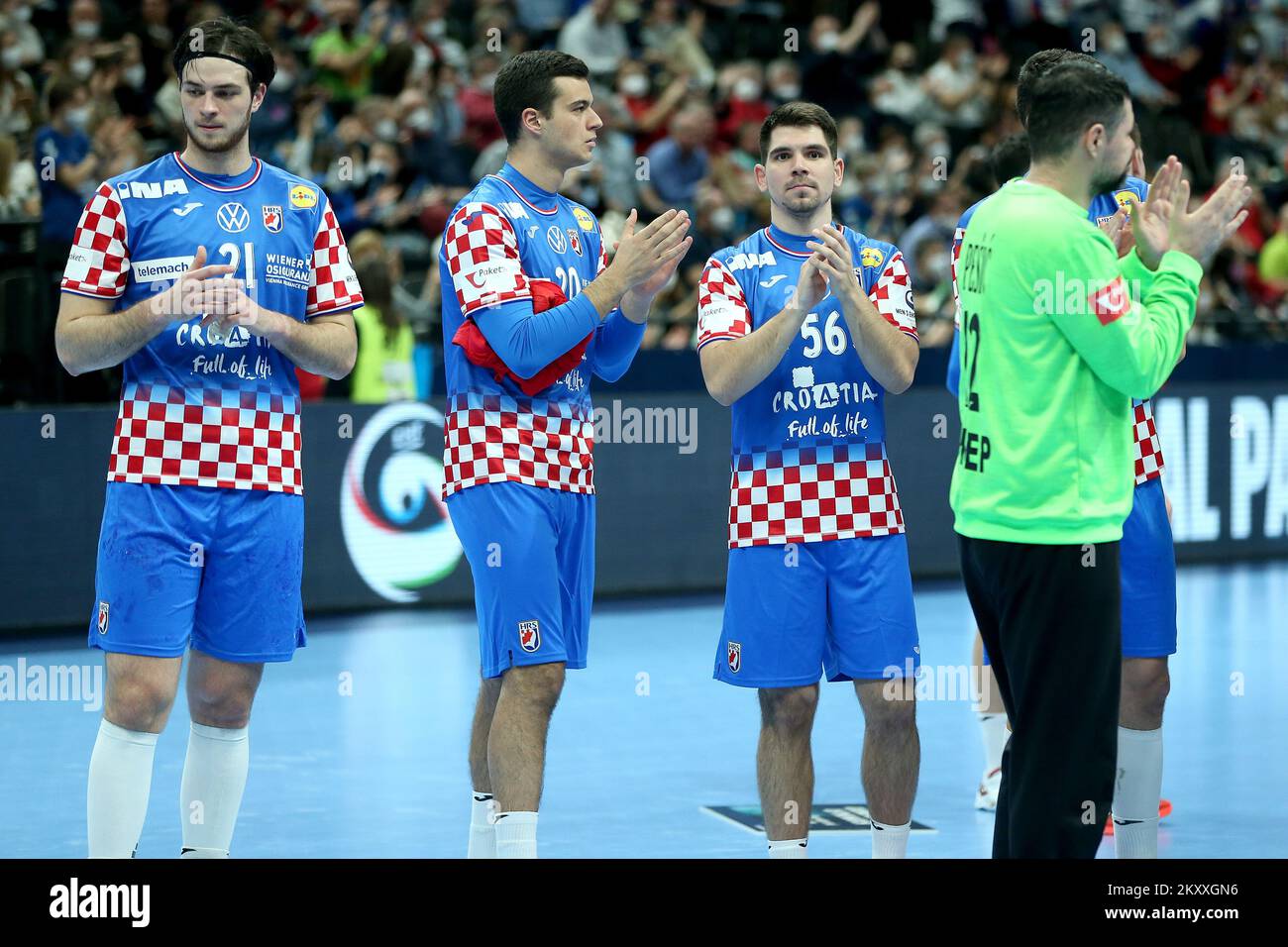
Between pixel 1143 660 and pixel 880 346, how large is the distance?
132 centimetres

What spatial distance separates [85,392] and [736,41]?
29.5ft

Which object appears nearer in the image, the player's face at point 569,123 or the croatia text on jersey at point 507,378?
the croatia text on jersey at point 507,378

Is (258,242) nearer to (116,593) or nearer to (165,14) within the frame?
(116,593)

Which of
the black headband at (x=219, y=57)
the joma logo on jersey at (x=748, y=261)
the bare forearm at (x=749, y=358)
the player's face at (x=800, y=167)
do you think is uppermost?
the black headband at (x=219, y=57)

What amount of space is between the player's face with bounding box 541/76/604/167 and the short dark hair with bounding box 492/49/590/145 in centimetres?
3

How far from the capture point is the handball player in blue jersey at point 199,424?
5.03 m

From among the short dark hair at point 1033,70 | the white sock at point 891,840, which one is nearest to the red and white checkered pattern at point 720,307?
the short dark hair at point 1033,70

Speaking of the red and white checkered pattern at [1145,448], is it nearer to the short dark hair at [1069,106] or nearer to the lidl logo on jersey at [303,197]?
the short dark hair at [1069,106]

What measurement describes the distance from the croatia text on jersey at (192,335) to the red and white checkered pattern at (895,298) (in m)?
1.81

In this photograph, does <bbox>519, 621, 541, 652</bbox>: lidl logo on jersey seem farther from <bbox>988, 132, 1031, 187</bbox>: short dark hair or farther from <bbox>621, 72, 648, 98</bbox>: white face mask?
<bbox>621, 72, 648, 98</bbox>: white face mask

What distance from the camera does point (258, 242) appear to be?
5.23 metres

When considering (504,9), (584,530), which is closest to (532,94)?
(584,530)

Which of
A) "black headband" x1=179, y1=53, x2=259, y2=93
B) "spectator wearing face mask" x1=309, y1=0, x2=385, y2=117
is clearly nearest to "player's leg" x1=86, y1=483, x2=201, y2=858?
"black headband" x1=179, y1=53, x2=259, y2=93

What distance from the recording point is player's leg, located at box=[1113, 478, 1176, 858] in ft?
17.9
